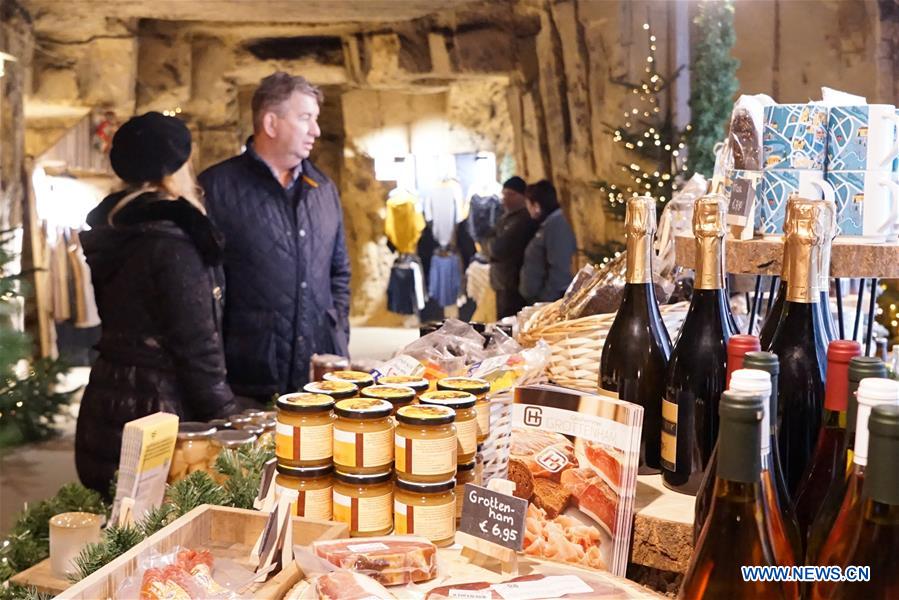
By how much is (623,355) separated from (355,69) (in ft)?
24.3

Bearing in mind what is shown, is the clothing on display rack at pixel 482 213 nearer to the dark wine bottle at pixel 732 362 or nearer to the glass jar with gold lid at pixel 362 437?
the glass jar with gold lid at pixel 362 437

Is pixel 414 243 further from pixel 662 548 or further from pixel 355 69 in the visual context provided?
pixel 662 548

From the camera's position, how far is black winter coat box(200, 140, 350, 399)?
133 inches

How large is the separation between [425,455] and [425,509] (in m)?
0.08

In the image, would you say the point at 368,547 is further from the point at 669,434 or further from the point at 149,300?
the point at 149,300

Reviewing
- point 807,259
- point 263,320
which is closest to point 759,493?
point 807,259

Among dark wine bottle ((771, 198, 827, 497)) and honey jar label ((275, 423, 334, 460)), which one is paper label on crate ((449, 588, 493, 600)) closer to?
honey jar label ((275, 423, 334, 460))

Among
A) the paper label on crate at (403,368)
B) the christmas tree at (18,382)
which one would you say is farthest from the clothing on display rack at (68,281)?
the paper label on crate at (403,368)

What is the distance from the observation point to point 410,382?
57.5 inches

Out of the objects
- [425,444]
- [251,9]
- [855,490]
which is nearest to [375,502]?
[425,444]

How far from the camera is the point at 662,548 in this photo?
1.22 meters

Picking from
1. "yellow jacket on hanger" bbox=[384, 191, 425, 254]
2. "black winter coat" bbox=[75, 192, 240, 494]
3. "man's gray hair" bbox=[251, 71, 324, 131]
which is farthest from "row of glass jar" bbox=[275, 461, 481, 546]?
"yellow jacket on hanger" bbox=[384, 191, 425, 254]

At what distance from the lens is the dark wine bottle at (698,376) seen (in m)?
1.23

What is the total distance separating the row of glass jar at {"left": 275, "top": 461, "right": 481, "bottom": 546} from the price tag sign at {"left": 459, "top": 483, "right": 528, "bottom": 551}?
0.23 ft
